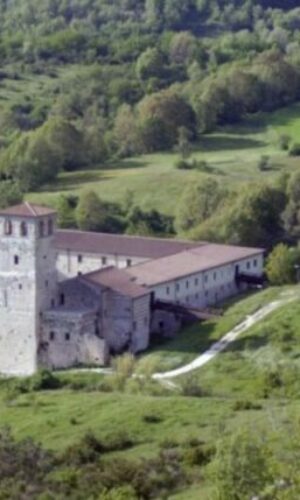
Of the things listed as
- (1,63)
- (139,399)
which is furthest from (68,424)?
(1,63)

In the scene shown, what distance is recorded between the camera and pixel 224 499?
1332 inches

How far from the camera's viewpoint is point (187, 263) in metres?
81.9

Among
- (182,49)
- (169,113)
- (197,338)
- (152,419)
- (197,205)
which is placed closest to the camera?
(152,419)

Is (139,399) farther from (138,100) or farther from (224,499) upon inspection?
(138,100)

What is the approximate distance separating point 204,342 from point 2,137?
64.0 m

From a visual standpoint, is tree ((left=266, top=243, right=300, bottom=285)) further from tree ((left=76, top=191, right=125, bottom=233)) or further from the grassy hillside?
the grassy hillside

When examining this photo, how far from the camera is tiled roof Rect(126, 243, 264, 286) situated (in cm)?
7825

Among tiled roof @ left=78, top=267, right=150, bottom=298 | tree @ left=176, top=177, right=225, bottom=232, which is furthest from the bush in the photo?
tiled roof @ left=78, top=267, right=150, bottom=298

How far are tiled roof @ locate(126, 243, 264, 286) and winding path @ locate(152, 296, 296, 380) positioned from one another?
17.3ft

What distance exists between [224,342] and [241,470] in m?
37.1

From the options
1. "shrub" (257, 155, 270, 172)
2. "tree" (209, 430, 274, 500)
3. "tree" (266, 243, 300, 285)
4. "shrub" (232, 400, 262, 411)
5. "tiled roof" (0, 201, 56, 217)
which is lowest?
"shrub" (257, 155, 270, 172)

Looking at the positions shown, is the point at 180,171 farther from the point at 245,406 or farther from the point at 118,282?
the point at 245,406

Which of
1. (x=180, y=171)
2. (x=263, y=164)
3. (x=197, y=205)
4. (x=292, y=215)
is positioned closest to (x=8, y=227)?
(x=197, y=205)

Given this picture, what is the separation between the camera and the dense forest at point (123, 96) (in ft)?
387
